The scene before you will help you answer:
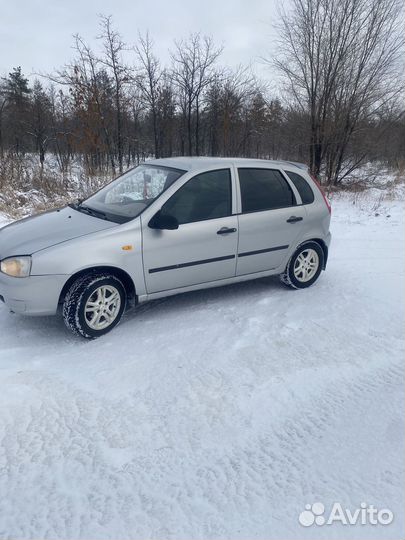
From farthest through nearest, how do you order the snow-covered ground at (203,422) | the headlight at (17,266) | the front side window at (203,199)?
1. the front side window at (203,199)
2. the headlight at (17,266)
3. the snow-covered ground at (203,422)

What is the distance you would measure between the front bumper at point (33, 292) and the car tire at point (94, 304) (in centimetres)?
13

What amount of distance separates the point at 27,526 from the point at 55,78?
53.7 ft

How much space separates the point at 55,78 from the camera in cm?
1494

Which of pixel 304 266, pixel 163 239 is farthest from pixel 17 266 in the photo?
pixel 304 266

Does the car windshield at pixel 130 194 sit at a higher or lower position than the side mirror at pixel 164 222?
higher

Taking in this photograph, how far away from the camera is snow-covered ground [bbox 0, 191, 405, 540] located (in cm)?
199

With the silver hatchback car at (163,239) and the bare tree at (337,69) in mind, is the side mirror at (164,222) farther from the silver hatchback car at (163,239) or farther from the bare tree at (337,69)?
the bare tree at (337,69)

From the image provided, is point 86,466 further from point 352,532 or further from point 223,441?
point 352,532

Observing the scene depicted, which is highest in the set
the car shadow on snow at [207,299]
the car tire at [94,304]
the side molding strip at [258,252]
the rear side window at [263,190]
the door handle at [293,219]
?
the rear side window at [263,190]

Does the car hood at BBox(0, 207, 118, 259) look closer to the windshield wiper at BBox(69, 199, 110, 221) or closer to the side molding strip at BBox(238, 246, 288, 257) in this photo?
the windshield wiper at BBox(69, 199, 110, 221)

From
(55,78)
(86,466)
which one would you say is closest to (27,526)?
(86,466)

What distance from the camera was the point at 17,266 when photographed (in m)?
3.47

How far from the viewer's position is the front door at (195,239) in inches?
155

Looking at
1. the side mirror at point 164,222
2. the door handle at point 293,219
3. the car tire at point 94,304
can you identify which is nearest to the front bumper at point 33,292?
the car tire at point 94,304
